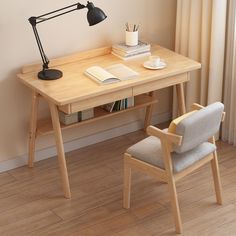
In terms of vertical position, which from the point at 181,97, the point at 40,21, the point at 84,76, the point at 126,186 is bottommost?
the point at 126,186

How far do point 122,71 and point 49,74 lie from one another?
17.8 inches

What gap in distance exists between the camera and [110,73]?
11.9 ft

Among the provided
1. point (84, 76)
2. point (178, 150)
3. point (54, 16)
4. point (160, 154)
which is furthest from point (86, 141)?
point (178, 150)

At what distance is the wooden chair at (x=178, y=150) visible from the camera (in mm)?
2967

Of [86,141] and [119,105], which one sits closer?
[119,105]

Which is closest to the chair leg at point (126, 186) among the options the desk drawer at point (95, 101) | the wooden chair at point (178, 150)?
the wooden chair at point (178, 150)

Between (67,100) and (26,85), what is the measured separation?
482mm

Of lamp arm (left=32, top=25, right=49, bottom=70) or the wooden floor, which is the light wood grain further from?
lamp arm (left=32, top=25, right=49, bottom=70)

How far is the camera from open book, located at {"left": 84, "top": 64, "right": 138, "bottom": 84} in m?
3.52

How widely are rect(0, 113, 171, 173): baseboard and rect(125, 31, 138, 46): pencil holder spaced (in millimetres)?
690

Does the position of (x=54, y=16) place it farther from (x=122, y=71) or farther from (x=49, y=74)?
(x=122, y=71)

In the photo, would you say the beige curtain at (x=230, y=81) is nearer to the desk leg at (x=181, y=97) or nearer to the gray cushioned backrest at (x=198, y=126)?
the desk leg at (x=181, y=97)

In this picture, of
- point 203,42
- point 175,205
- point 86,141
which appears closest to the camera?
point 175,205

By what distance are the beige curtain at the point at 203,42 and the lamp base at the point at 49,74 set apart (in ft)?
3.39
